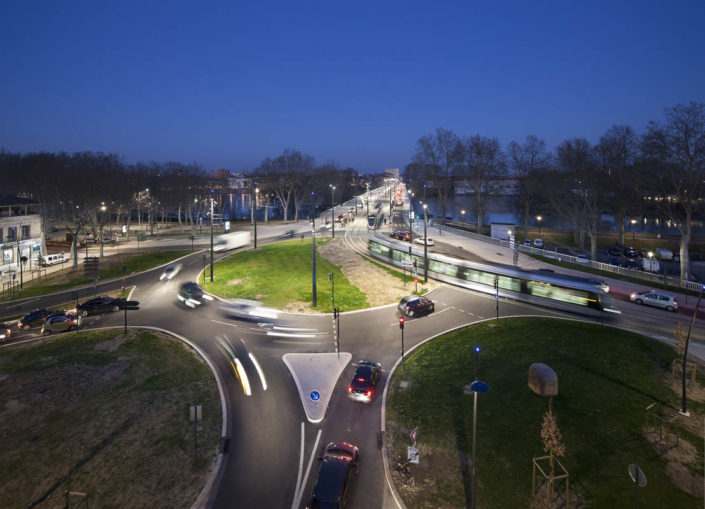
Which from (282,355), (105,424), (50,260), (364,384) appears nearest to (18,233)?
(50,260)

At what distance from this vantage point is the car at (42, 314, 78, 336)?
29.9 metres

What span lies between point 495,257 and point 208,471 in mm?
41568

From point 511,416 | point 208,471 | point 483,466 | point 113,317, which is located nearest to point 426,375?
point 511,416

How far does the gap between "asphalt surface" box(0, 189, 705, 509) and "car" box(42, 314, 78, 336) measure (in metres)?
1.20

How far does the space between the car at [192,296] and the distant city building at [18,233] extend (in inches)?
1388

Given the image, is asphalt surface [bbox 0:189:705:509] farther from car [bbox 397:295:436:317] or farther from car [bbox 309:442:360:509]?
car [bbox 397:295:436:317]

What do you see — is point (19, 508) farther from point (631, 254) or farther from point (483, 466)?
point (631, 254)

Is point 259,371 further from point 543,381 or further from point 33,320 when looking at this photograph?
point 33,320

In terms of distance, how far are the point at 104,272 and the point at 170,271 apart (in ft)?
30.4

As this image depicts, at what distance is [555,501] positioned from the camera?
1338 centimetres

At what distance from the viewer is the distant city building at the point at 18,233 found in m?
52.7

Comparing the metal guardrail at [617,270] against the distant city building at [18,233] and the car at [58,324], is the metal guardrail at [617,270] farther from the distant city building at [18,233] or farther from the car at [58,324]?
the distant city building at [18,233]

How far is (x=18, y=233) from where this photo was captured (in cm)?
5478

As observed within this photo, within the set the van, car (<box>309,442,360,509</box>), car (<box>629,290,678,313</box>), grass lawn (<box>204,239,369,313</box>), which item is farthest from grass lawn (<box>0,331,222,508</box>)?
the van
